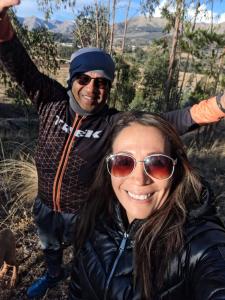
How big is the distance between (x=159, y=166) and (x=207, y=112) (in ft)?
2.50

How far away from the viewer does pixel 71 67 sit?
264 cm

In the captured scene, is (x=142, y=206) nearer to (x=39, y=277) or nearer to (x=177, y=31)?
(x=39, y=277)

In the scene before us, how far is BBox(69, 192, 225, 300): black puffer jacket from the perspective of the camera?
137 cm

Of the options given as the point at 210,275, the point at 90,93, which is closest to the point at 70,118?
the point at 90,93

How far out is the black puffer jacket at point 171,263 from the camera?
1.37 m

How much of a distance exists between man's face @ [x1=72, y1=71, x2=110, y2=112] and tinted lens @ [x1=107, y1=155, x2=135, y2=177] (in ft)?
3.04

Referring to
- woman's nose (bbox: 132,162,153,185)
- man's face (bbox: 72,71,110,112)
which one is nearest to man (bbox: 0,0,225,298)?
man's face (bbox: 72,71,110,112)

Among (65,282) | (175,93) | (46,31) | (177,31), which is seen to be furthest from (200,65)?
(65,282)

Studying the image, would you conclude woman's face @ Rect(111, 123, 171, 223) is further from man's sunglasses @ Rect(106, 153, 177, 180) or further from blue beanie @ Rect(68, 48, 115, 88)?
blue beanie @ Rect(68, 48, 115, 88)

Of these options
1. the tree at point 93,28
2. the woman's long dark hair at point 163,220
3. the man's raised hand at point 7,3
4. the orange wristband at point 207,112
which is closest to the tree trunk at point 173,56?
the tree at point 93,28

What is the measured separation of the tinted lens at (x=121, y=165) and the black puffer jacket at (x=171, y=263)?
20cm

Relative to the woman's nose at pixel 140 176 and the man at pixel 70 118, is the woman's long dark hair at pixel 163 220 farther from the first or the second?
the man at pixel 70 118

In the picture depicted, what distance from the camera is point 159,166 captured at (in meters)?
1.55

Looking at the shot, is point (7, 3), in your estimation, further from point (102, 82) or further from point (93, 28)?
point (93, 28)
